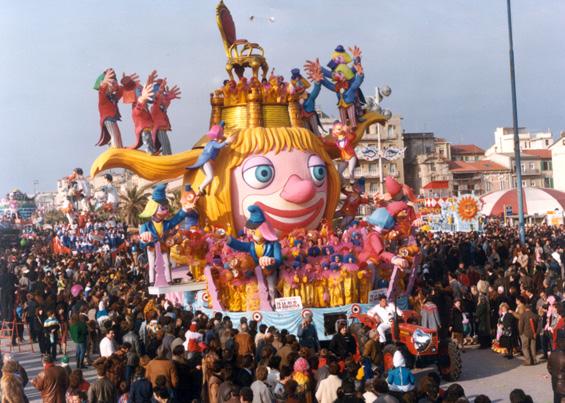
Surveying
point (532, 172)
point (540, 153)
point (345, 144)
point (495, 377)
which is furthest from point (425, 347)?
point (540, 153)

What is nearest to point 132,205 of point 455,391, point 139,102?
point 139,102

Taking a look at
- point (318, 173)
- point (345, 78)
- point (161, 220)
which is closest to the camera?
point (161, 220)

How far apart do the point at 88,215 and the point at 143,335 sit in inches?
648

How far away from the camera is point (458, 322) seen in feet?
46.2

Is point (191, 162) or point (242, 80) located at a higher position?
point (242, 80)

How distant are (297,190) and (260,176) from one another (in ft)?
2.94

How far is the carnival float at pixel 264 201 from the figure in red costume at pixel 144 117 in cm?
3

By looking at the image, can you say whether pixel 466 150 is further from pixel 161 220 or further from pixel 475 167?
pixel 161 220

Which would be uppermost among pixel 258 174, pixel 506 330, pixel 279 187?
pixel 258 174

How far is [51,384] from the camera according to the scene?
8.89m

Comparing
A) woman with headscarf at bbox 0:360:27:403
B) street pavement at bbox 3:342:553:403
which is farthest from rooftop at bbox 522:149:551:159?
woman with headscarf at bbox 0:360:27:403

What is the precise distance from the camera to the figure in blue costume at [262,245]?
48.2 ft

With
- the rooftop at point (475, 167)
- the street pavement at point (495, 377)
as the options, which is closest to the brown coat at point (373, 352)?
the street pavement at point (495, 377)

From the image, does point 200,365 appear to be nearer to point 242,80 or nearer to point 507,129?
point 242,80
